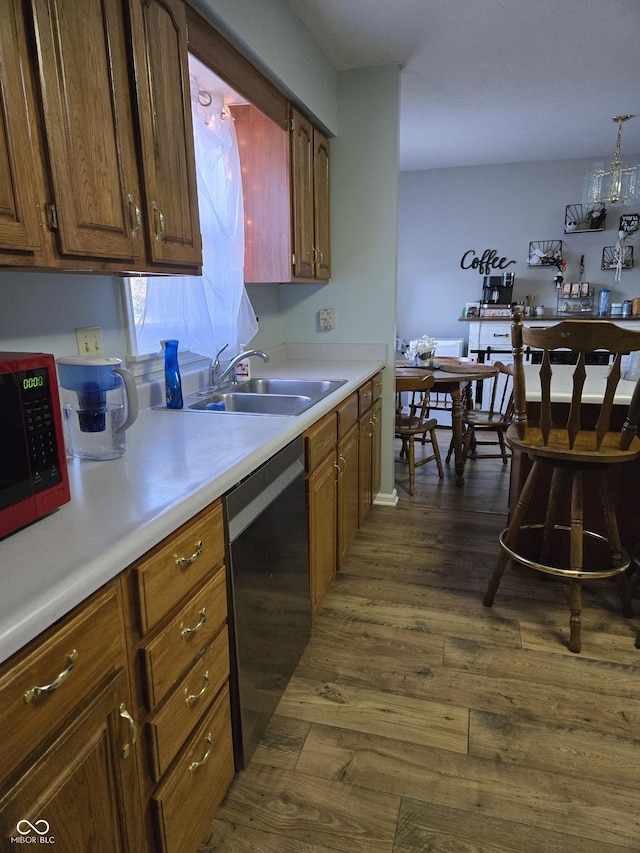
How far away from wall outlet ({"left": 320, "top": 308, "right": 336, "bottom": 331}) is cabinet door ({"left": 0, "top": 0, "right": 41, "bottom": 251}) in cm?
220

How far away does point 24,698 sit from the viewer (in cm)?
69

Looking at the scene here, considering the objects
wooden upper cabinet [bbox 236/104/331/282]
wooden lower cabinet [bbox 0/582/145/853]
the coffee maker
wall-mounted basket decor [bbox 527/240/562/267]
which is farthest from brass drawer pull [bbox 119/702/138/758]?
wall-mounted basket decor [bbox 527/240/562/267]

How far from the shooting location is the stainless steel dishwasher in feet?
4.36

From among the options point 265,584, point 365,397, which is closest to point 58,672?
point 265,584

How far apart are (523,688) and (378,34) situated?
2787 millimetres

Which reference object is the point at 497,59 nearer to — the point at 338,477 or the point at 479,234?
the point at 338,477

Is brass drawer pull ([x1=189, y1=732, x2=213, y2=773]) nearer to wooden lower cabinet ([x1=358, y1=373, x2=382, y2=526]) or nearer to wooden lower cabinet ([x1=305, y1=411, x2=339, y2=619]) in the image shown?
wooden lower cabinet ([x1=305, y1=411, x2=339, y2=619])

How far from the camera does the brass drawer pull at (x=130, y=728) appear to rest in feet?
2.96

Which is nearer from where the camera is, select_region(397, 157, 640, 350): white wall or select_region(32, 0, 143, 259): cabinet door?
select_region(32, 0, 143, 259): cabinet door

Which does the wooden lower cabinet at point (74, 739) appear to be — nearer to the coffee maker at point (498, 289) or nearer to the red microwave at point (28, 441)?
the red microwave at point (28, 441)

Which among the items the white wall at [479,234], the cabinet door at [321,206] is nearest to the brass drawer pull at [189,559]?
the cabinet door at [321,206]

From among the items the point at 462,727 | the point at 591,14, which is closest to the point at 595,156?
the point at 591,14

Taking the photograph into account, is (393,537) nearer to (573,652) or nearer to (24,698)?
(573,652)

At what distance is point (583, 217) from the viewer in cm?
526
